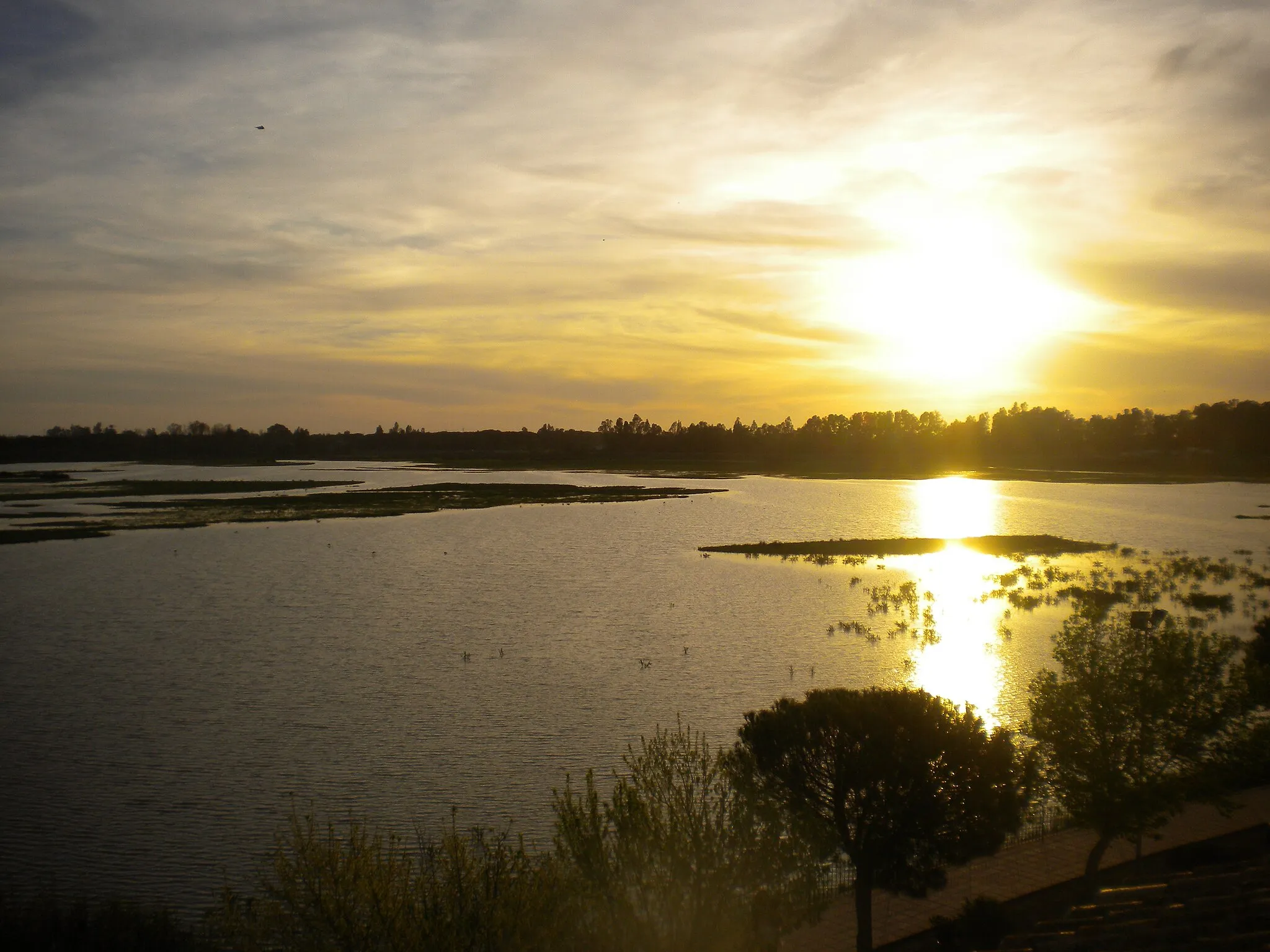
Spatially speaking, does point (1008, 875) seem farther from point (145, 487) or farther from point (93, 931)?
point (145, 487)

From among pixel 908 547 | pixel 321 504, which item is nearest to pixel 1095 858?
pixel 908 547

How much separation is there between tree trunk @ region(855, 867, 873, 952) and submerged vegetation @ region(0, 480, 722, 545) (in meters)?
75.6

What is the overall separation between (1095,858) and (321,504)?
326ft

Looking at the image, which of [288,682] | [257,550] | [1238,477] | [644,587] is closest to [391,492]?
[257,550]

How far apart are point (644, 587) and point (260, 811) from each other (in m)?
33.4

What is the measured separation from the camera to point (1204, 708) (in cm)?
2139

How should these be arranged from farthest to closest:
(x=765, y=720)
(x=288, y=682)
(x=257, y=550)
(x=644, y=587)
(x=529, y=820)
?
(x=257, y=550)
(x=644, y=587)
(x=288, y=682)
(x=529, y=820)
(x=765, y=720)

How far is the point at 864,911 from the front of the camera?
17922 mm

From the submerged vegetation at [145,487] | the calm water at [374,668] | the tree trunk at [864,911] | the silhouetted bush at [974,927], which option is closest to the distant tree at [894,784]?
the tree trunk at [864,911]

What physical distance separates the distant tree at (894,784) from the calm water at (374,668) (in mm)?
7680

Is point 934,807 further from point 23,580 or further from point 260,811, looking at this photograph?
point 23,580

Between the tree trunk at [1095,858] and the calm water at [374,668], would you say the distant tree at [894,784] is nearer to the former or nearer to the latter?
the tree trunk at [1095,858]

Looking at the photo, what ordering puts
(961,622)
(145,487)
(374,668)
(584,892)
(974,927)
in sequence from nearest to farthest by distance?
(584,892)
(974,927)
(374,668)
(961,622)
(145,487)

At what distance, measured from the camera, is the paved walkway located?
18.5 metres
